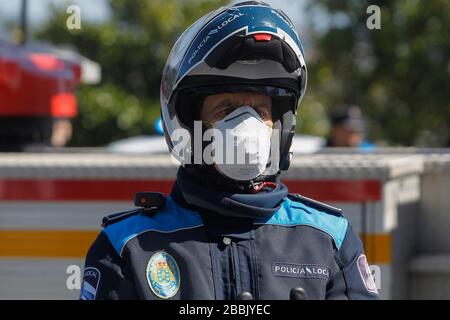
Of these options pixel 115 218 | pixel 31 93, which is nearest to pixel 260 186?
pixel 115 218

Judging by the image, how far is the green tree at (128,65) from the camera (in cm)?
1265

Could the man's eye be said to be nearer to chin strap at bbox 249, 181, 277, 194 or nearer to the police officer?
the police officer

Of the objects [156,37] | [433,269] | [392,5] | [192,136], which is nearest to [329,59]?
[392,5]

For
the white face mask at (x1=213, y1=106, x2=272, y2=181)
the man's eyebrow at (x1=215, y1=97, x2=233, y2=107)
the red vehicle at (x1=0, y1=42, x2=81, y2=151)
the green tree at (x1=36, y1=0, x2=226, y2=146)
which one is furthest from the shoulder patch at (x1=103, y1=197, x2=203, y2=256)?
the green tree at (x1=36, y1=0, x2=226, y2=146)

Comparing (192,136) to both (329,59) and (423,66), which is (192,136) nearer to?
(423,66)

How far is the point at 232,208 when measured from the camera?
2137 millimetres

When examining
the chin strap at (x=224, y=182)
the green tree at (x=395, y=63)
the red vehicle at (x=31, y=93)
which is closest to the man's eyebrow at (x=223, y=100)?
the chin strap at (x=224, y=182)

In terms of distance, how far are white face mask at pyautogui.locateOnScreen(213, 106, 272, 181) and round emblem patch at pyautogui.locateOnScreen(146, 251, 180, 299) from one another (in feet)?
0.73

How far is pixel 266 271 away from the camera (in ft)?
6.89

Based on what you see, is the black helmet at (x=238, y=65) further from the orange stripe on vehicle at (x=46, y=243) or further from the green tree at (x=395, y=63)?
the green tree at (x=395, y=63)

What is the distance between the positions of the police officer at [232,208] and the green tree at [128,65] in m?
10.1

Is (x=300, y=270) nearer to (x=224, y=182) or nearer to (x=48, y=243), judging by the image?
(x=224, y=182)

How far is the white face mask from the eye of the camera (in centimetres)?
216

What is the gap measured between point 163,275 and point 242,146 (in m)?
0.32
